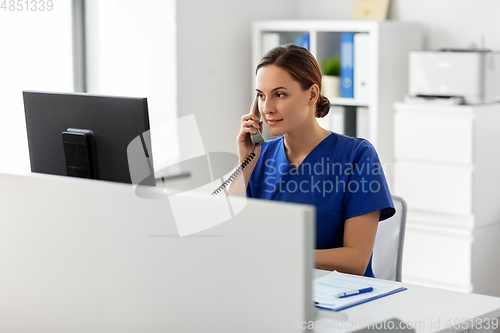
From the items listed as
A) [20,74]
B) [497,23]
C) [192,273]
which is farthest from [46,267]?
[497,23]

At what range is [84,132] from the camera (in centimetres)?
159

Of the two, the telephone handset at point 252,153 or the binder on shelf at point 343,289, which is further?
the telephone handset at point 252,153

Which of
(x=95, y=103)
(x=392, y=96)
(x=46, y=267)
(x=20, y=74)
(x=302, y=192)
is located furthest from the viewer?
(x=392, y=96)

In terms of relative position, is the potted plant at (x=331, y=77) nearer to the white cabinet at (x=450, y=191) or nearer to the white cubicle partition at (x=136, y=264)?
the white cabinet at (x=450, y=191)

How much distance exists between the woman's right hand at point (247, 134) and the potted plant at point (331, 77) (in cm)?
156

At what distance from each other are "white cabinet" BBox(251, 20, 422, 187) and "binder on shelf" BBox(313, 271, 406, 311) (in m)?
2.01

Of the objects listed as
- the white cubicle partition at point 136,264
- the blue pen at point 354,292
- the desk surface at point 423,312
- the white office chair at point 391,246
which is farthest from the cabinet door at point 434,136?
the white cubicle partition at point 136,264

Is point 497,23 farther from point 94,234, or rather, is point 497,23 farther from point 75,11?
point 94,234

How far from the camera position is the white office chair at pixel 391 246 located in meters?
2.09

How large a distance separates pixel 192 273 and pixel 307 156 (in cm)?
102

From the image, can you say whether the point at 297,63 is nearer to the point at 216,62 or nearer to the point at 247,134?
the point at 247,134

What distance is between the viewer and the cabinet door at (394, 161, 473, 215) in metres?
3.22

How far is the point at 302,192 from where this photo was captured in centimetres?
202

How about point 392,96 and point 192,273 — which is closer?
point 192,273
